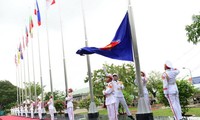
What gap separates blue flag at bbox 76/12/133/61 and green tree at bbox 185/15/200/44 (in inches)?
229

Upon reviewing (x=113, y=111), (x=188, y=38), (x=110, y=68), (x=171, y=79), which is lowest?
(x=113, y=111)

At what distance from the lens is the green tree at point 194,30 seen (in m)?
12.4

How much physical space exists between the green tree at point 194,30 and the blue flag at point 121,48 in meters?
5.83

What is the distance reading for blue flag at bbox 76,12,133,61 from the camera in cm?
761

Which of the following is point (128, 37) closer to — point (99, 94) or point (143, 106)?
point (143, 106)

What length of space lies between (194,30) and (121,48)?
20.2 feet

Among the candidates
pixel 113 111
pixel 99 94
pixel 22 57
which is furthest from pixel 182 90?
pixel 99 94

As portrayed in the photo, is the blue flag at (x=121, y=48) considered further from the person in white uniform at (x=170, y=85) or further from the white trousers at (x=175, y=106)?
the white trousers at (x=175, y=106)

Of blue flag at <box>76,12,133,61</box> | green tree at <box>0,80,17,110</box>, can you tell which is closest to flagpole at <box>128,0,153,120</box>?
blue flag at <box>76,12,133,61</box>

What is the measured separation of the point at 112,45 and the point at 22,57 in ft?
62.7

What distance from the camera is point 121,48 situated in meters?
7.63

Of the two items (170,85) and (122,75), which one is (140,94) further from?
(122,75)

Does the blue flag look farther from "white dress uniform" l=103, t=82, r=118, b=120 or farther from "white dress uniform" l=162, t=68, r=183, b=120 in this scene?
"white dress uniform" l=162, t=68, r=183, b=120

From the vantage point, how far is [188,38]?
1284cm
